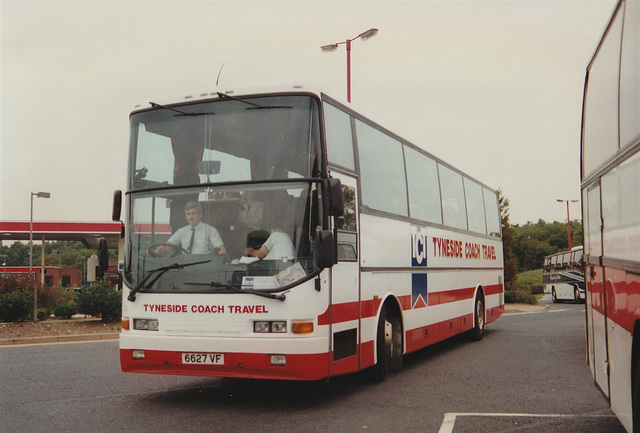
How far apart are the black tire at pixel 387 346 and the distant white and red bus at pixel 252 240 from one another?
4 cm

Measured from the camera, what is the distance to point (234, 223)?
7.59 metres

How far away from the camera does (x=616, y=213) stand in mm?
5098

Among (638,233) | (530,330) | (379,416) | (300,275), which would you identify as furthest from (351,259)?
(530,330)

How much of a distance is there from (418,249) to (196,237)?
14.6 feet

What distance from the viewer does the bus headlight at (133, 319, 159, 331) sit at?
7744mm

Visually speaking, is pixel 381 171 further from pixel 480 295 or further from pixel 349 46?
pixel 349 46

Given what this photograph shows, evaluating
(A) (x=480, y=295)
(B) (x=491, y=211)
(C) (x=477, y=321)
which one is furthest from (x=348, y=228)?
(B) (x=491, y=211)

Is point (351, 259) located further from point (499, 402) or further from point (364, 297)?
point (499, 402)

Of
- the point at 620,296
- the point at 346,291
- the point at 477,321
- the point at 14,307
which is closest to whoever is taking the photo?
the point at 620,296

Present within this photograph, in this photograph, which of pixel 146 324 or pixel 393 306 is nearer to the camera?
pixel 146 324

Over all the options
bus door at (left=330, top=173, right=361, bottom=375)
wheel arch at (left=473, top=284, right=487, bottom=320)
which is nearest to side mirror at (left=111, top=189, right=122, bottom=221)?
bus door at (left=330, top=173, right=361, bottom=375)

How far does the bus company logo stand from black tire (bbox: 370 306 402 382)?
1.19 m

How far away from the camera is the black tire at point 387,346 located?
923 centimetres

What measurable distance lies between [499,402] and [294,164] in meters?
3.54
